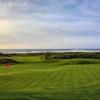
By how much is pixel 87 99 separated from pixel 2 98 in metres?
4.25

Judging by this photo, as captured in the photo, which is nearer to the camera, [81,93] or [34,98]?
[34,98]

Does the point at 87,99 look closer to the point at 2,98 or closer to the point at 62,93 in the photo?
the point at 62,93

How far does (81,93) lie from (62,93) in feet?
3.49

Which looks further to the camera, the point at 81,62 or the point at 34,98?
the point at 81,62

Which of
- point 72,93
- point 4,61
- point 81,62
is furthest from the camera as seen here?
point 4,61

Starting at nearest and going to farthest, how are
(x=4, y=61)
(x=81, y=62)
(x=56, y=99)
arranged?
1. (x=56, y=99)
2. (x=81, y=62)
3. (x=4, y=61)

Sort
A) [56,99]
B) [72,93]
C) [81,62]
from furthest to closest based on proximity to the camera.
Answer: [81,62]
[72,93]
[56,99]

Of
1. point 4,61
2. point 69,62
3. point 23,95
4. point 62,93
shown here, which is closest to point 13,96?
point 23,95

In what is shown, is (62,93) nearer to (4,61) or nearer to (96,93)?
(96,93)

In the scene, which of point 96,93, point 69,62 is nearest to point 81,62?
point 69,62

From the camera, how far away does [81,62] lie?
4700cm

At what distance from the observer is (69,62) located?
155 feet

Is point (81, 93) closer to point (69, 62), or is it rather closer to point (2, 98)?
point (2, 98)

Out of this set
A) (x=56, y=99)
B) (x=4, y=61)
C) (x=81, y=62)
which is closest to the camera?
(x=56, y=99)
